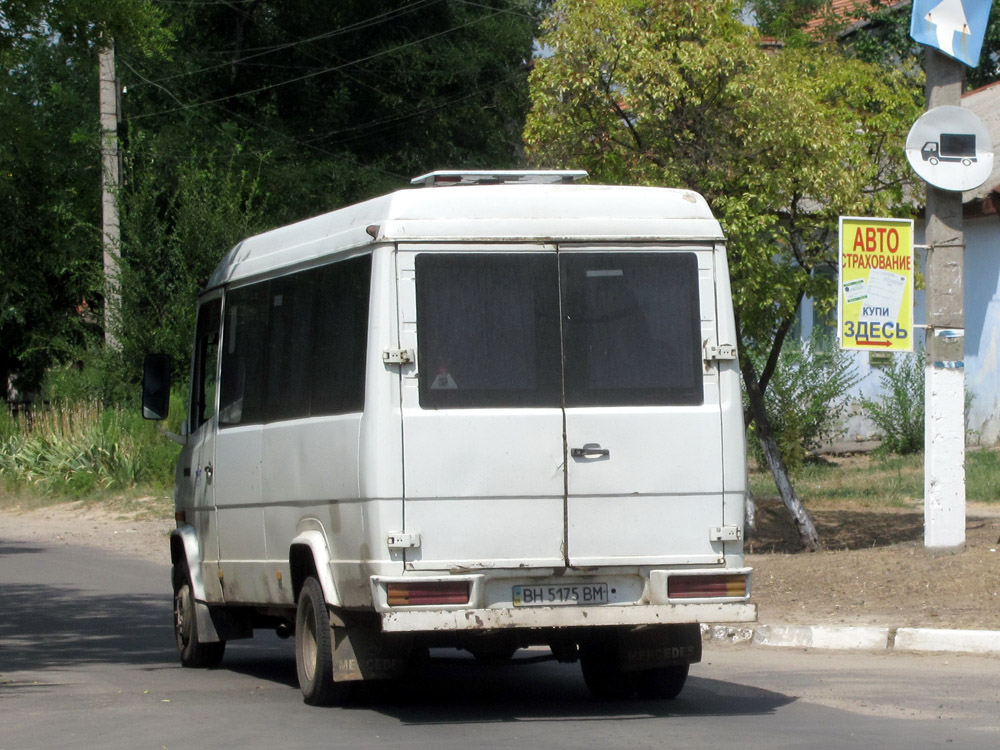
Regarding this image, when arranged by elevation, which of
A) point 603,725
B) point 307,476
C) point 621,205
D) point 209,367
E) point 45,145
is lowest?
point 603,725

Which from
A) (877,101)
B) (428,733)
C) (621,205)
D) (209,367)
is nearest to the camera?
(428,733)

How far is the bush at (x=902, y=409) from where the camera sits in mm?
24234

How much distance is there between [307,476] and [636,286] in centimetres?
198

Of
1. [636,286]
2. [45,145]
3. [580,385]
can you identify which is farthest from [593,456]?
[45,145]

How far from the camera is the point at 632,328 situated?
800 centimetres

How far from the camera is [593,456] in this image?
7758 millimetres

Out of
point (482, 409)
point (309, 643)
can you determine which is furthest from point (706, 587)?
point (309, 643)

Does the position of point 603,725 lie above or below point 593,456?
below

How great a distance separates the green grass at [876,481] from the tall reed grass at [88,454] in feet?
32.2

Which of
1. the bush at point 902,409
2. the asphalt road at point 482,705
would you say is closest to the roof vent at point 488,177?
the asphalt road at point 482,705

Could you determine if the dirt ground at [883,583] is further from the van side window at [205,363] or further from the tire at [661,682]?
the van side window at [205,363]

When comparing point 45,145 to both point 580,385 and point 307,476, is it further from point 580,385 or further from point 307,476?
point 580,385

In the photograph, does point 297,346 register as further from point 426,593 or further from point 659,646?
point 659,646

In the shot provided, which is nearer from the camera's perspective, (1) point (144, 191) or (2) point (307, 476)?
(2) point (307, 476)
